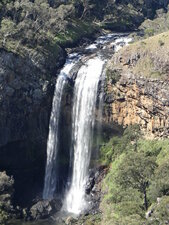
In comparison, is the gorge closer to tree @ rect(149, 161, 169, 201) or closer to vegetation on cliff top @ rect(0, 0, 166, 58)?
vegetation on cliff top @ rect(0, 0, 166, 58)

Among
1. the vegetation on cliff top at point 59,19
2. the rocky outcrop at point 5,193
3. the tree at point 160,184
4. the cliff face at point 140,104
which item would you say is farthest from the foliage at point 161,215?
the vegetation on cliff top at point 59,19

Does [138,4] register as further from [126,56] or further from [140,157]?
[140,157]

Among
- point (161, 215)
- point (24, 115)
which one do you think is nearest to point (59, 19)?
point (24, 115)

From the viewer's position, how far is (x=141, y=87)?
155ft

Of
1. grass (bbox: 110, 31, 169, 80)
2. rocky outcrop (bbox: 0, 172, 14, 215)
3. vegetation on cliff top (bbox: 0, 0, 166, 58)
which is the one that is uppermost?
vegetation on cliff top (bbox: 0, 0, 166, 58)

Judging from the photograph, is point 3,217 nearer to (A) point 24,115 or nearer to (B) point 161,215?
(A) point 24,115

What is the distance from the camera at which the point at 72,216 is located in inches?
1743

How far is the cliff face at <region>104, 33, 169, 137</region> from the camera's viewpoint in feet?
152

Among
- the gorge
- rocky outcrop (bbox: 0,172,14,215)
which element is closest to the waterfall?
the gorge

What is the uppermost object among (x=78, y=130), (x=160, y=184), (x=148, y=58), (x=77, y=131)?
(x=148, y=58)

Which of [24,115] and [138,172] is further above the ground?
[24,115]

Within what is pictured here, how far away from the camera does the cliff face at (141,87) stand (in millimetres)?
46281

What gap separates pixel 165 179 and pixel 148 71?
65.7ft

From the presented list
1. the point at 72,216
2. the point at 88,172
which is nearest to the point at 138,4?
the point at 88,172
